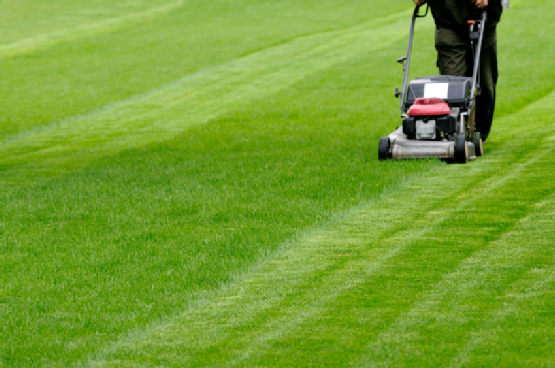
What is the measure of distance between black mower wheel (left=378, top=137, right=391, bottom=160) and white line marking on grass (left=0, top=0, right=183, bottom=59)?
18449 mm

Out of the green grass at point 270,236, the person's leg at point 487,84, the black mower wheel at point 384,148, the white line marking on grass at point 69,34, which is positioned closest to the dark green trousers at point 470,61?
the person's leg at point 487,84

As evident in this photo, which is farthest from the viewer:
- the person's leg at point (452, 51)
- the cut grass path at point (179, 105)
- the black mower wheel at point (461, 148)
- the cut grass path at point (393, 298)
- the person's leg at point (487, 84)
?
the cut grass path at point (179, 105)

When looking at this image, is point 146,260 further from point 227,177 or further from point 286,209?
point 227,177

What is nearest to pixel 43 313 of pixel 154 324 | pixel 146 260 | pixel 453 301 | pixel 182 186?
pixel 154 324

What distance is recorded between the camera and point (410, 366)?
4832 millimetres

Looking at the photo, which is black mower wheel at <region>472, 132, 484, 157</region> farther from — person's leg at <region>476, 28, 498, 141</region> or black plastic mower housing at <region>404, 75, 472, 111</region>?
person's leg at <region>476, 28, 498, 141</region>

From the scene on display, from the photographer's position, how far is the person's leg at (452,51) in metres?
11.7

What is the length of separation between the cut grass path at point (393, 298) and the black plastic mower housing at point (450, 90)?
239 centimetres

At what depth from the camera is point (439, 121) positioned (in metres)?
10.6

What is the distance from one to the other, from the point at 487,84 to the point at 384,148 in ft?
7.19

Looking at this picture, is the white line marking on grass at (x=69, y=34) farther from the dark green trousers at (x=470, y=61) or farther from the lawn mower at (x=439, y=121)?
the lawn mower at (x=439, y=121)

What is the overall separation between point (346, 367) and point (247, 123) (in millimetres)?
10521

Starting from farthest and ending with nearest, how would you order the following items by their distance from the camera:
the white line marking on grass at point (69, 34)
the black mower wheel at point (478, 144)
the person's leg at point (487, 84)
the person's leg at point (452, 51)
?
the white line marking on grass at point (69, 34) → the person's leg at point (487, 84) → the person's leg at point (452, 51) → the black mower wheel at point (478, 144)

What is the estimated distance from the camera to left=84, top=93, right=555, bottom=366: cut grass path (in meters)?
5.06
